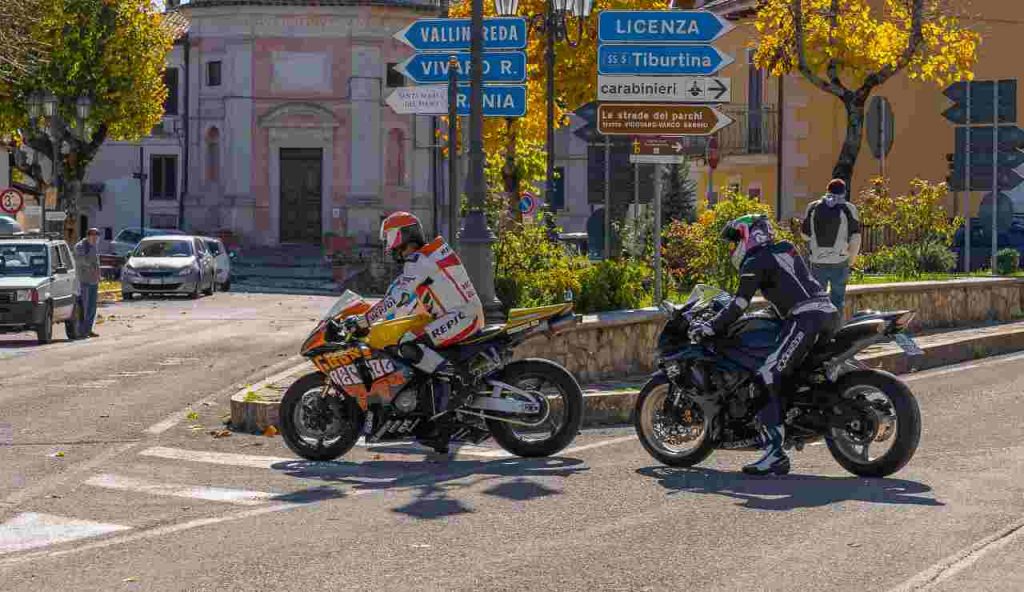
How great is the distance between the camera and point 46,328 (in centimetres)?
2458

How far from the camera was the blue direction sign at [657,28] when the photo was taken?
16.5 metres

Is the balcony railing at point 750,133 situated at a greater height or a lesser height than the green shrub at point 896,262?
greater

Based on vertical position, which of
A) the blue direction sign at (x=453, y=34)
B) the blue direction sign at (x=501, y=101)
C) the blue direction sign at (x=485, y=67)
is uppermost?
the blue direction sign at (x=453, y=34)

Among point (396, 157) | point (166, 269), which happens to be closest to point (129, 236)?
point (396, 157)

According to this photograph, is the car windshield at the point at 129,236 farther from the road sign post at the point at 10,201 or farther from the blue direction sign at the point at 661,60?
the blue direction sign at the point at 661,60

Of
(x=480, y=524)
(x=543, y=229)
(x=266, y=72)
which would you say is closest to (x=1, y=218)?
(x=266, y=72)

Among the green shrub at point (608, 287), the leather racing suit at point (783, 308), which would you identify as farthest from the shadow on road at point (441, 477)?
the green shrub at point (608, 287)

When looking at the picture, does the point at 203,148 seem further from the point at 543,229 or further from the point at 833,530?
the point at 833,530

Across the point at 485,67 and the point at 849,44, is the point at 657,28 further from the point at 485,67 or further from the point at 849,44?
the point at 849,44

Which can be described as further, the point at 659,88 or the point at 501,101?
the point at 501,101

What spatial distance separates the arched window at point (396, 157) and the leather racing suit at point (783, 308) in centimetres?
4911

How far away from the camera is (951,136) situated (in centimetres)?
3847

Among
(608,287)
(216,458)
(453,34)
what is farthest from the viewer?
(453,34)

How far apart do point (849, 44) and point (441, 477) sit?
19595 millimetres
